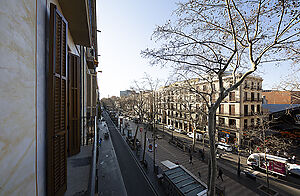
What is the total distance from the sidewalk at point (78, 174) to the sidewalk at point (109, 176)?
7816mm

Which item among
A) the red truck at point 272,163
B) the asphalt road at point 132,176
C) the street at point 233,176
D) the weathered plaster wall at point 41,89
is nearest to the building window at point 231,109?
the street at point 233,176

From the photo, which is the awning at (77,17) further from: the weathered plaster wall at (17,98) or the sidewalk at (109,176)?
the sidewalk at (109,176)

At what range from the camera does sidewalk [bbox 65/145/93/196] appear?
125 inches

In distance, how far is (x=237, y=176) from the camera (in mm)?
13273

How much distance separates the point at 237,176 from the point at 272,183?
8.90 feet

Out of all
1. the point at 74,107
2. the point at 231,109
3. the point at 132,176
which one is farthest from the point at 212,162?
the point at 231,109

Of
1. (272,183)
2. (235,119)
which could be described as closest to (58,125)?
(272,183)

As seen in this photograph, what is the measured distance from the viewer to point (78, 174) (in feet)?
13.0

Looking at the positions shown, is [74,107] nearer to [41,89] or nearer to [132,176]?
[41,89]

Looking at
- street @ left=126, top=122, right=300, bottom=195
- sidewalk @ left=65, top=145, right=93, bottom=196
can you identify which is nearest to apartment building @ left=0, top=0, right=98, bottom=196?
sidewalk @ left=65, top=145, right=93, bottom=196

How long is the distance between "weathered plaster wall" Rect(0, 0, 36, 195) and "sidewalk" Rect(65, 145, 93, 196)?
1.49 meters

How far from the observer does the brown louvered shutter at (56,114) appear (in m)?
2.46

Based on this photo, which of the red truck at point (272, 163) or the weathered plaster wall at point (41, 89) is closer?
the weathered plaster wall at point (41, 89)

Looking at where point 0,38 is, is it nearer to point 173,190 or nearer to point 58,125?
point 58,125
